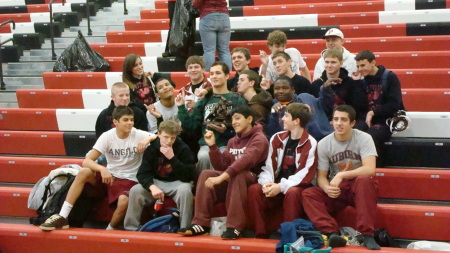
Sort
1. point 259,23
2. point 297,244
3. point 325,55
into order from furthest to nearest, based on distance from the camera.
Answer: point 259,23, point 325,55, point 297,244

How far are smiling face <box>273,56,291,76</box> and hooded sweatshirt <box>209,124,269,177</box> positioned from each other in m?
0.66

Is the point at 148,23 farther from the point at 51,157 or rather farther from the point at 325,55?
the point at 325,55

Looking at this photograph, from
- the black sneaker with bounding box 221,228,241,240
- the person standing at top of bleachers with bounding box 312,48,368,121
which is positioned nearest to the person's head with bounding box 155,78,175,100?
the person standing at top of bleachers with bounding box 312,48,368,121

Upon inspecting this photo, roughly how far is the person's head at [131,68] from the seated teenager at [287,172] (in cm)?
152

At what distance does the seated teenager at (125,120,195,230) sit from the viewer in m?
4.68

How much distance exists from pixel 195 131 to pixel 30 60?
10.9 feet

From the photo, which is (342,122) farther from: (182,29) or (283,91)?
(182,29)

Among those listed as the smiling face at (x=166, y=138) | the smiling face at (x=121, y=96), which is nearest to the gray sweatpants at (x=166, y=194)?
the smiling face at (x=166, y=138)

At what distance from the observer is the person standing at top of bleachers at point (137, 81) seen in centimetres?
558

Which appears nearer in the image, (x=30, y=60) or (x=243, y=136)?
(x=243, y=136)

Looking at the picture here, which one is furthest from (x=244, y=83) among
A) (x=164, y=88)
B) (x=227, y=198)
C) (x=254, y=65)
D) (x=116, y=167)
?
(x=254, y=65)

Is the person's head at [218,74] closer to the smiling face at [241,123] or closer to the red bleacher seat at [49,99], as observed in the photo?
the smiling face at [241,123]

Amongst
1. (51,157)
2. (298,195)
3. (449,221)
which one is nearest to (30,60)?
(51,157)

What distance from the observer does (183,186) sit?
15.5 ft
